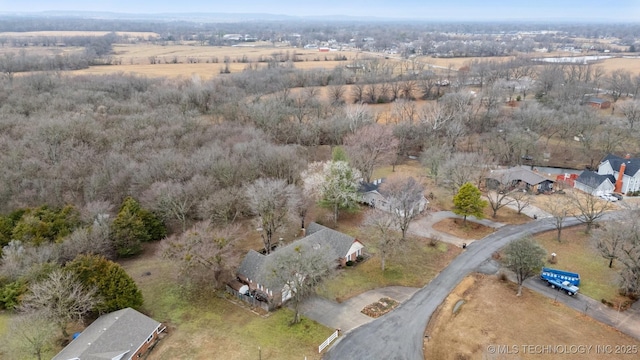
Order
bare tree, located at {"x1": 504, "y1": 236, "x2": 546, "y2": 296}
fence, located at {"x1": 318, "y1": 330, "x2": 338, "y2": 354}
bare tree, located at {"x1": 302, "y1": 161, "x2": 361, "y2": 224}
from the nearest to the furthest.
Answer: fence, located at {"x1": 318, "y1": 330, "x2": 338, "y2": 354}, bare tree, located at {"x1": 504, "y1": 236, "x2": 546, "y2": 296}, bare tree, located at {"x1": 302, "y1": 161, "x2": 361, "y2": 224}

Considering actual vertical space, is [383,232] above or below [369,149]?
below

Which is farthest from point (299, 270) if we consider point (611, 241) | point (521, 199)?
point (521, 199)

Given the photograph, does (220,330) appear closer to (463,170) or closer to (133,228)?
(133,228)

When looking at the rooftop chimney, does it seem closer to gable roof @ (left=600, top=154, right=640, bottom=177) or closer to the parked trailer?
gable roof @ (left=600, top=154, right=640, bottom=177)

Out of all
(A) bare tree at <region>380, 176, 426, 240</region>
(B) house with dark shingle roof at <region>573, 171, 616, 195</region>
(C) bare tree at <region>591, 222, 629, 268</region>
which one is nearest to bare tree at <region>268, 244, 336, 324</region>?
(A) bare tree at <region>380, 176, 426, 240</region>

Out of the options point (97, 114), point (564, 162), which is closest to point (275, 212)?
point (97, 114)

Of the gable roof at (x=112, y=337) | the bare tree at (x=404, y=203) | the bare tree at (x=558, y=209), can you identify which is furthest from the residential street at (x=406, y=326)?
the gable roof at (x=112, y=337)
